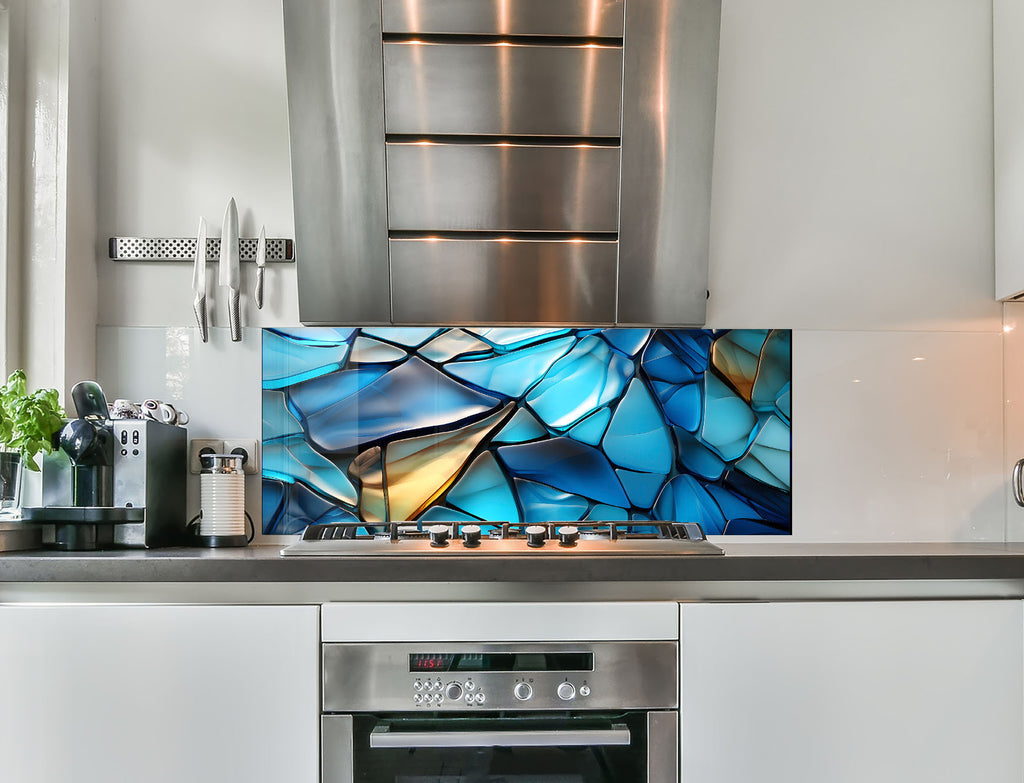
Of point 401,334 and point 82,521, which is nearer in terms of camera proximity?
point 82,521

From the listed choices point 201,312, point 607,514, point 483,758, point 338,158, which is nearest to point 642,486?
point 607,514

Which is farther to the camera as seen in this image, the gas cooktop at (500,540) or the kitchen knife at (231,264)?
the kitchen knife at (231,264)

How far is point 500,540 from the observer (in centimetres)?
177

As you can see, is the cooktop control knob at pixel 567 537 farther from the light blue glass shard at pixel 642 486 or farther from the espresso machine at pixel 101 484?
the espresso machine at pixel 101 484

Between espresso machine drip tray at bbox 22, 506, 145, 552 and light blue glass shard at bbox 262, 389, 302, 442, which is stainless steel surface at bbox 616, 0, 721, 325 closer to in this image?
light blue glass shard at bbox 262, 389, 302, 442

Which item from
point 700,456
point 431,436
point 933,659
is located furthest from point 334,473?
point 933,659

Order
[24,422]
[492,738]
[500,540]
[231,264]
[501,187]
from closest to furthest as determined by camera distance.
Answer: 1. [492,738]
2. [24,422]
3. [500,540]
4. [501,187]
5. [231,264]

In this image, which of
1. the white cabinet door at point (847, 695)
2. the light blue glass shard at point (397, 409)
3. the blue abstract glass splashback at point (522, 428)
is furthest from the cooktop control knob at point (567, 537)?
the light blue glass shard at point (397, 409)

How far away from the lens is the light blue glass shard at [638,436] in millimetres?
2059

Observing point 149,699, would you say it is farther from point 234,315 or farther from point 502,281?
point 502,281

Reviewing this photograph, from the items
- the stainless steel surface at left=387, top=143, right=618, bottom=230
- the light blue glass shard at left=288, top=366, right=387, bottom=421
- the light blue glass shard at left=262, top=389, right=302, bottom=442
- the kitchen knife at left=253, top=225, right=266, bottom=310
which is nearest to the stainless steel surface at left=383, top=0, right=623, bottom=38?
the stainless steel surface at left=387, top=143, right=618, bottom=230

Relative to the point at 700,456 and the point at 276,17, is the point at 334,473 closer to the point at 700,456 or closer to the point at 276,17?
the point at 700,456

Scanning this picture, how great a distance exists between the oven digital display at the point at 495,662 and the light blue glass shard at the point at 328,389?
784 millimetres

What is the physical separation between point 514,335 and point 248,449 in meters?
0.72
